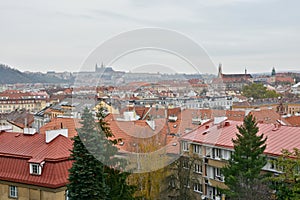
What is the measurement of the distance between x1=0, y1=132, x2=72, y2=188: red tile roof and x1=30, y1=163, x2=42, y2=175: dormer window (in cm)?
14

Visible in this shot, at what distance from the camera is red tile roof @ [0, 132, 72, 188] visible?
62.7 ft

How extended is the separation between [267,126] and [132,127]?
1072cm

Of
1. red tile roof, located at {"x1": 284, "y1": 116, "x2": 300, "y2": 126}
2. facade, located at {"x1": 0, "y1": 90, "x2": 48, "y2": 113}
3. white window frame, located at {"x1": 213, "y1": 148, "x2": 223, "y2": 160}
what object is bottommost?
facade, located at {"x1": 0, "y1": 90, "x2": 48, "y2": 113}

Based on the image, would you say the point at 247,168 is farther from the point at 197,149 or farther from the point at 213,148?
the point at 197,149

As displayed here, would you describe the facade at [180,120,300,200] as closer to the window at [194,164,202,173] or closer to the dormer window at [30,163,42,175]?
the window at [194,164,202,173]

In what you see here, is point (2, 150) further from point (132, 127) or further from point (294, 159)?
point (294, 159)

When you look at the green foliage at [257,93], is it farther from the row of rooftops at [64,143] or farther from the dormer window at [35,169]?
the dormer window at [35,169]

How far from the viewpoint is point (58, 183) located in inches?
737

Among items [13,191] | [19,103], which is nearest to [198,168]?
[13,191]

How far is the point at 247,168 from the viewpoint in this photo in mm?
20984

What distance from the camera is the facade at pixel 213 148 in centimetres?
2494

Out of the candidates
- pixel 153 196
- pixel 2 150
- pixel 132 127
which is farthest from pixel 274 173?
pixel 2 150

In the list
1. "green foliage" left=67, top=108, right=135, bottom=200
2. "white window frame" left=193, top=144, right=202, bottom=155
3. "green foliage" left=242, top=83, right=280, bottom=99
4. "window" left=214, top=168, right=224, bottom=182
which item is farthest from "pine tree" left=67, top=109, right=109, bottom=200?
"green foliage" left=242, top=83, right=280, bottom=99

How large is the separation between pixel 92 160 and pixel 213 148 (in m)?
13.5
